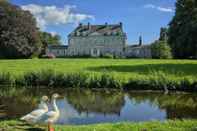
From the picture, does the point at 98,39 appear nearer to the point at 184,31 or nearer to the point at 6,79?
the point at 184,31

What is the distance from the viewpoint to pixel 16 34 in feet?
252

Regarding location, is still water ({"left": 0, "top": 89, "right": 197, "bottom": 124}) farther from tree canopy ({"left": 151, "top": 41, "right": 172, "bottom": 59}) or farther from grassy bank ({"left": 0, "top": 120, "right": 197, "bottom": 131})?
tree canopy ({"left": 151, "top": 41, "right": 172, "bottom": 59})

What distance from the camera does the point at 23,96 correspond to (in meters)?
26.1

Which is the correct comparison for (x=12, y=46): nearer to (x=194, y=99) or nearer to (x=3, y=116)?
(x=194, y=99)

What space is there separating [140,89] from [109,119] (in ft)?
39.2

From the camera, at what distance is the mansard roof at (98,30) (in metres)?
134

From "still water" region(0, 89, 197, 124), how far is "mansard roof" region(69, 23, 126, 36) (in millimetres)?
104743

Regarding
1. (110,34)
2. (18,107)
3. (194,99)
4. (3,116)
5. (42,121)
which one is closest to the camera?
(42,121)

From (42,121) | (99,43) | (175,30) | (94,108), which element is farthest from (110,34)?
(42,121)

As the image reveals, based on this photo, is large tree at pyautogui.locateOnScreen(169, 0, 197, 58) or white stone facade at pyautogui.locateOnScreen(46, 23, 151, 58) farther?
white stone facade at pyautogui.locateOnScreen(46, 23, 151, 58)

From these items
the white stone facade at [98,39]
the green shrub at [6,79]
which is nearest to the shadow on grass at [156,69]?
the green shrub at [6,79]

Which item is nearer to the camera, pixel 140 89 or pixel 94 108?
pixel 94 108

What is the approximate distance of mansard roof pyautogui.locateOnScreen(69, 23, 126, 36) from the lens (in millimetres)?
134000

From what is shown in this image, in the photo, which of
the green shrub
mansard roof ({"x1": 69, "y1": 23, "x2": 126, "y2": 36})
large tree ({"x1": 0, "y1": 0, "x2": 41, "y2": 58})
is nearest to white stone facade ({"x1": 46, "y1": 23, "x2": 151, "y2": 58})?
mansard roof ({"x1": 69, "y1": 23, "x2": 126, "y2": 36})
